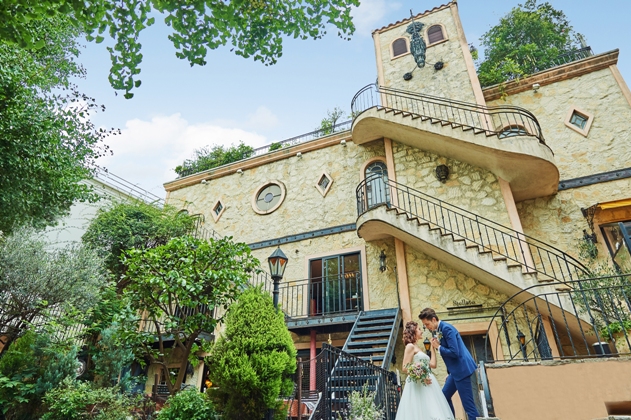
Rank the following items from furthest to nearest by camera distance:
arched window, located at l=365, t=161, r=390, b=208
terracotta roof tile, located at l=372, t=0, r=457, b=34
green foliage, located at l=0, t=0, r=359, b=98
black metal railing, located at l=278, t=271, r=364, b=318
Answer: terracotta roof tile, located at l=372, t=0, r=457, b=34 < arched window, located at l=365, t=161, r=390, b=208 < black metal railing, located at l=278, t=271, r=364, b=318 < green foliage, located at l=0, t=0, r=359, b=98

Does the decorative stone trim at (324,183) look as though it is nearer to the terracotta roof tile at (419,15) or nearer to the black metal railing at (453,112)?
the black metal railing at (453,112)

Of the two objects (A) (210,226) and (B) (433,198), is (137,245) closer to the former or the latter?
(A) (210,226)

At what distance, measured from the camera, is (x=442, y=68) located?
10.9 metres

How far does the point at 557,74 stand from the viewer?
32.7ft

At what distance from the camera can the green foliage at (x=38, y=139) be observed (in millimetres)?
6887

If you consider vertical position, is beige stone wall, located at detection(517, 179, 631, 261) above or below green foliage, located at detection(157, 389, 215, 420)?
above

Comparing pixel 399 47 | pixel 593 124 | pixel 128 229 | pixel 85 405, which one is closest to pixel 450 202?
pixel 593 124

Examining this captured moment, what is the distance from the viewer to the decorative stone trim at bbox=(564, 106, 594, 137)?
9.06 m

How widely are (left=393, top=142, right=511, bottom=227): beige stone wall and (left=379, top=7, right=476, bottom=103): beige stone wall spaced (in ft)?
6.74

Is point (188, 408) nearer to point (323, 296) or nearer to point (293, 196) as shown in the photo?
point (323, 296)

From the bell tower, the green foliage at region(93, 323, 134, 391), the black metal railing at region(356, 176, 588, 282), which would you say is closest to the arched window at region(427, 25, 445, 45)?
the bell tower

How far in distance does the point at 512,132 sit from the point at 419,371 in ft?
22.3

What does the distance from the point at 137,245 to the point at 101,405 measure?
6575 millimetres

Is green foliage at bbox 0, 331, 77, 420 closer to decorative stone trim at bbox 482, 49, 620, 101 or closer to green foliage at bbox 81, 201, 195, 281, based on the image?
green foliage at bbox 81, 201, 195, 281
